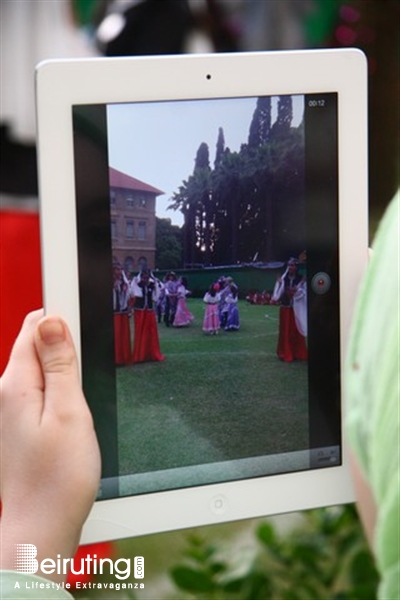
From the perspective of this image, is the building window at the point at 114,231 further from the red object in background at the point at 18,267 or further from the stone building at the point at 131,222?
the red object in background at the point at 18,267

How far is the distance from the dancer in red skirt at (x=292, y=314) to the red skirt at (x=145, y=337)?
0.10 m

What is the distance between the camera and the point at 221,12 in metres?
1.58

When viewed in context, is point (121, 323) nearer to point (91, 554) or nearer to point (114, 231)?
point (114, 231)

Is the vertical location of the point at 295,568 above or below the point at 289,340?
below

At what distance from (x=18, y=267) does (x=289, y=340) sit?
17.5 inches

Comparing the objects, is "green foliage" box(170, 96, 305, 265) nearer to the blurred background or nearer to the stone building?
the stone building

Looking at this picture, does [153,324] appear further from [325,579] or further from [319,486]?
[325,579]

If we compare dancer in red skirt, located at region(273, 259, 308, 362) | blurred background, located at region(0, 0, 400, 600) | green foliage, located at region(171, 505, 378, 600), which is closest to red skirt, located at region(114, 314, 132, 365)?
dancer in red skirt, located at region(273, 259, 308, 362)

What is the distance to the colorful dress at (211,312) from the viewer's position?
2.54 feet

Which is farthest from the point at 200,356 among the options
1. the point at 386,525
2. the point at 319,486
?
the point at 386,525

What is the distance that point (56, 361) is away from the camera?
74 centimetres

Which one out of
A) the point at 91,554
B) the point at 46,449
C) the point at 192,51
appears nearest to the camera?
the point at 46,449

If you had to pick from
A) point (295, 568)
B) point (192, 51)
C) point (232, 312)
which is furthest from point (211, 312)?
point (192, 51)

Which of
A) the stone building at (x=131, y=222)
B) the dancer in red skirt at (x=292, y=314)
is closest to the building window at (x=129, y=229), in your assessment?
the stone building at (x=131, y=222)
